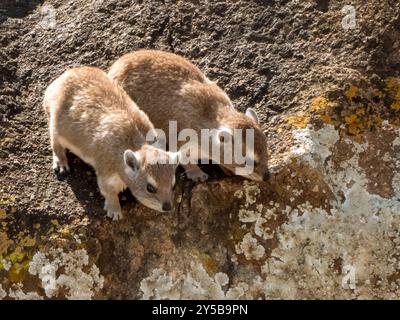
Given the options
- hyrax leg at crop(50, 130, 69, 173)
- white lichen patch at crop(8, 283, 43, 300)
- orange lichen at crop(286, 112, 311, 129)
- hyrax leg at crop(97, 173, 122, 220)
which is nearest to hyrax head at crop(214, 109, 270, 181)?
orange lichen at crop(286, 112, 311, 129)

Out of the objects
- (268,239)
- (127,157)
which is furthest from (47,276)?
(268,239)

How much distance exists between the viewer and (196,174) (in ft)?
22.8

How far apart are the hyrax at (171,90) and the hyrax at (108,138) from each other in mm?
235

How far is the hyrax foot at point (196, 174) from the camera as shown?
22.5ft

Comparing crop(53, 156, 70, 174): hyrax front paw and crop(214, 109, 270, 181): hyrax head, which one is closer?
crop(214, 109, 270, 181): hyrax head

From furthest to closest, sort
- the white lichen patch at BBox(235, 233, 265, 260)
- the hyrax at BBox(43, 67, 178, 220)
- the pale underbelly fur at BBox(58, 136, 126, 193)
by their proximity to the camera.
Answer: the pale underbelly fur at BBox(58, 136, 126, 193), the hyrax at BBox(43, 67, 178, 220), the white lichen patch at BBox(235, 233, 265, 260)

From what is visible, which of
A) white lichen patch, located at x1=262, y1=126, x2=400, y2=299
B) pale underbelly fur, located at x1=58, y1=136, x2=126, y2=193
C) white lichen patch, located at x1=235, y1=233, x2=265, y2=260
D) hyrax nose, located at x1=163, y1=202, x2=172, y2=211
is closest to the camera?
white lichen patch, located at x1=262, y1=126, x2=400, y2=299

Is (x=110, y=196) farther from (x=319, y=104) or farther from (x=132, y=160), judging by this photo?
(x=319, y=104)

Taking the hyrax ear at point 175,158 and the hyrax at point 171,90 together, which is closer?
the hyrax ear at point 175,158

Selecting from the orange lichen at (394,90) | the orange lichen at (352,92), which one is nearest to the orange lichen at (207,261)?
the orange lichen at (352,92)

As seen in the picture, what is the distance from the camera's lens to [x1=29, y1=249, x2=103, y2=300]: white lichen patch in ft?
20.3

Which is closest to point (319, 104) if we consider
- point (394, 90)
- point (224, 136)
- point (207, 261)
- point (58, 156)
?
point (394, 90)

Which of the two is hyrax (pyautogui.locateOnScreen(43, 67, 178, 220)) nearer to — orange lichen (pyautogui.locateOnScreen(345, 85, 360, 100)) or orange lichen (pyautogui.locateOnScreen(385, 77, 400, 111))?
orange lichen (pyautogui.locateOnScreen(345, 85, 360, 100))

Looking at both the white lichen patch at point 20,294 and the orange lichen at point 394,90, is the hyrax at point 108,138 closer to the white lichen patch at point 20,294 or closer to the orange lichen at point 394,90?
the white lichen patch at point 20,294
